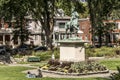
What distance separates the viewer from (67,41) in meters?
31.6

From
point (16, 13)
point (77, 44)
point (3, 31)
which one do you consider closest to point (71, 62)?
point (77, 44)

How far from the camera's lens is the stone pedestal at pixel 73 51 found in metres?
31.6

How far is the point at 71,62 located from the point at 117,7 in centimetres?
4150

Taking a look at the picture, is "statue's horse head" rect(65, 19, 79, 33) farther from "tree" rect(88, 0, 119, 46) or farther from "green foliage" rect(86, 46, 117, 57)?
"tree" rect(88, 0, 119, 46)

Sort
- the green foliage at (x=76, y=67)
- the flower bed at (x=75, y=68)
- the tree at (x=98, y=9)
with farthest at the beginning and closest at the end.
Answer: the tree at (x=98, y=9) → the green foliage at (x=76, y=67) → the flower bed at (x=75, y=68)

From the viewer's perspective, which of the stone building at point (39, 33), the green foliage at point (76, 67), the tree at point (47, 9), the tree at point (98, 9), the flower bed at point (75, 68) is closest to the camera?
the flower bed at point (75, 68)

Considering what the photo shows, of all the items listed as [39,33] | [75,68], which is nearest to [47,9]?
[75,68]

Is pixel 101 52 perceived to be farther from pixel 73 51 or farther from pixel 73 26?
pixel 73 51

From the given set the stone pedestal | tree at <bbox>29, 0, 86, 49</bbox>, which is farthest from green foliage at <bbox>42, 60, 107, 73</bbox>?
tree at <bbox>29, 0, 86, 49</bbox>

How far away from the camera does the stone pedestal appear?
31.6 m

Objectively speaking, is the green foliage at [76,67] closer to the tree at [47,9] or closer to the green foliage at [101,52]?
the green foliage at [101,52]

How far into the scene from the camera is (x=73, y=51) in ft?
104

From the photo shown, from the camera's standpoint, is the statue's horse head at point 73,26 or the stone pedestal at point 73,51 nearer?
the stone pedestal at point 73,51

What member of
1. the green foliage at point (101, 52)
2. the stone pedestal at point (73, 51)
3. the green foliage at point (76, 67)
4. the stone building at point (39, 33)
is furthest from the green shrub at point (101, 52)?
the stone building at point (39, 33)
